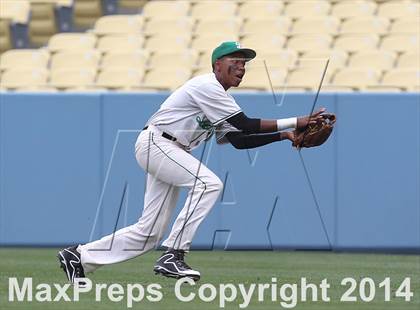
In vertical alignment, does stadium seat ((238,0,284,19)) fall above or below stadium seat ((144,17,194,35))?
above

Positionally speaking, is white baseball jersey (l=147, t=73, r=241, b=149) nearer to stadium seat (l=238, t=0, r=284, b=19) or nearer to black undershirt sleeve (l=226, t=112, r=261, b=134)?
black undershirt sleeve (l=226, t=112, r=261, b=134)

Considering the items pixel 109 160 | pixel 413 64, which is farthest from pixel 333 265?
pixel 413 64

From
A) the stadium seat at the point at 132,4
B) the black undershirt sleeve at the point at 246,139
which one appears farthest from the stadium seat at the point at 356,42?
the black undershirt sleeve at the point at 246,139

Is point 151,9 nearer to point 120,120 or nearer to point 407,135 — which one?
point 120,120

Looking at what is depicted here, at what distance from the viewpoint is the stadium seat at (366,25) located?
14609 millimetres

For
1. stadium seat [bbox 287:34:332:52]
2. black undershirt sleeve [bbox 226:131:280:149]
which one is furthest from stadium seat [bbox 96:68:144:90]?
black undershirt sleeve [bbox 226:131:280:149]

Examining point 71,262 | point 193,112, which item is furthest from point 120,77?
point 71,262

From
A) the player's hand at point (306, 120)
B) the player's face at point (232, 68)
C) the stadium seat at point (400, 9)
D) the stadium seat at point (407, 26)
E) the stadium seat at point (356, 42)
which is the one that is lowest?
the stadium seat at point (356, 42)

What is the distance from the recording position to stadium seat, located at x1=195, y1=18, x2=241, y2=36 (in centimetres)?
1514

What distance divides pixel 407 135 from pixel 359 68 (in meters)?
1.74

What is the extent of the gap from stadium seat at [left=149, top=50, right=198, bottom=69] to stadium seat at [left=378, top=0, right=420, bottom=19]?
8.68 ft

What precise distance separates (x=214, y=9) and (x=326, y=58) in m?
2.71

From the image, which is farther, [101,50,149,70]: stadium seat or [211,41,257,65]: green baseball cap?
[101,50,149,70]: stadium seat

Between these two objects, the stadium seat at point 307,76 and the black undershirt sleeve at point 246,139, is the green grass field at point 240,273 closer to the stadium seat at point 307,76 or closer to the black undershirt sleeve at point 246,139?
the black undershirt sleeve at point 246,139
